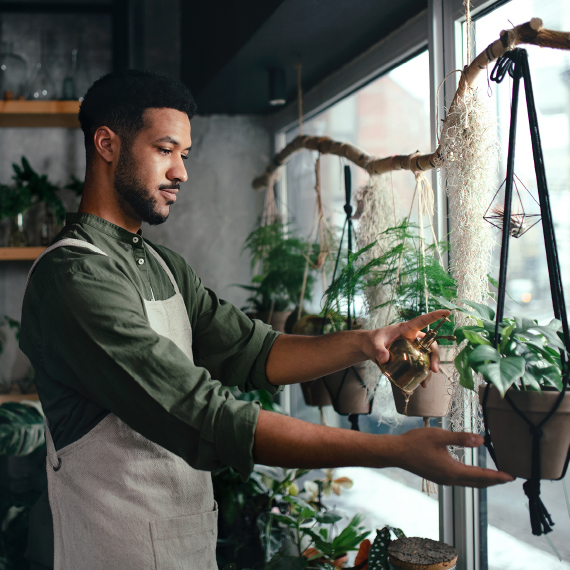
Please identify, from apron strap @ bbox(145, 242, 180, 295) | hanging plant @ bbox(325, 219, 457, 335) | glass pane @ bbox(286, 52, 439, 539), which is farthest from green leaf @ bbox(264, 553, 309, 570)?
apron strap @ bbox(145, 242, 180, 295)

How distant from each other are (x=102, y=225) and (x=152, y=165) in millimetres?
157

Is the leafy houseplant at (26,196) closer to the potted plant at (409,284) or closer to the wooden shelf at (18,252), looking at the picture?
the wooden shelf at (18,252)

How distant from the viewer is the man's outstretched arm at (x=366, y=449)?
2.27 feet

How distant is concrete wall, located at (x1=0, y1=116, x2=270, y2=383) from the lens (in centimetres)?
249

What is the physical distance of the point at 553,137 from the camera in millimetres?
1195

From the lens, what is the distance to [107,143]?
42.8 inches

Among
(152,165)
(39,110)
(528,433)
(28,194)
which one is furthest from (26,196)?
(528,433)

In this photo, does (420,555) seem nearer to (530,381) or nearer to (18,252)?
(530,381)

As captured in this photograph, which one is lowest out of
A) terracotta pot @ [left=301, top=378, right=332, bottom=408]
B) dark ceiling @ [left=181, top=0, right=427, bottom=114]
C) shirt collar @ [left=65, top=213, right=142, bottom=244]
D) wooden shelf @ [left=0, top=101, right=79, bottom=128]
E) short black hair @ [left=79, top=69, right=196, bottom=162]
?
terracotta pot @ [left=301, top=378, right=332, bottom=408]

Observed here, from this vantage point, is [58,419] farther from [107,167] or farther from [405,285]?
[405,285]

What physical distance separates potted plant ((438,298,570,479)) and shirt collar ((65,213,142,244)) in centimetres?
68

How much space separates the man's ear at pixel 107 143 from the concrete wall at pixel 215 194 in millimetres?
1487

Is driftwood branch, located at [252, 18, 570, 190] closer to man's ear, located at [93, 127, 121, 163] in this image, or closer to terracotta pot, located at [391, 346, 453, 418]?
terracotta pot, located at [391, 346, 453, 418]

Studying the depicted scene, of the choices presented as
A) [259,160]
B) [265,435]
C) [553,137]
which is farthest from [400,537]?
[259,160]
